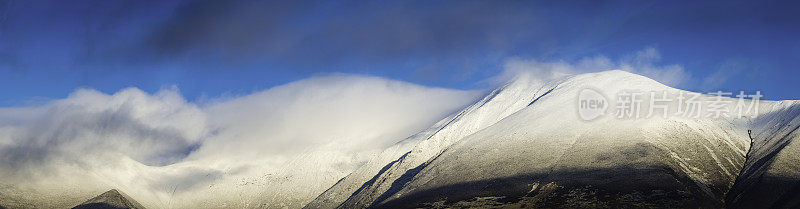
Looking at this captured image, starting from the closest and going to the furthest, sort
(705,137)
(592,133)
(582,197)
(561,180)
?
(582,197), (561,180), (705,137), (592,133)

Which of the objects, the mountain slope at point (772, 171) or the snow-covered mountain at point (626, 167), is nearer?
the mountain slope at point (772, 171)

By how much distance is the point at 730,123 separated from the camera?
18700 centimetres

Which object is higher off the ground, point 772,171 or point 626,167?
point 626,167

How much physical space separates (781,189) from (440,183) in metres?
88.0

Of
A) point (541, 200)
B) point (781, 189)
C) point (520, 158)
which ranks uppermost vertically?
point (520, 158)

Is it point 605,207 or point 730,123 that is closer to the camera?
point 605,207

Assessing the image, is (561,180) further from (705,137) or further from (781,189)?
(705,137)

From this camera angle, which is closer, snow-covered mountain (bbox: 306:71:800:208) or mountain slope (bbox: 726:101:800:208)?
mountain slope (bbox: 726:101:800:208)

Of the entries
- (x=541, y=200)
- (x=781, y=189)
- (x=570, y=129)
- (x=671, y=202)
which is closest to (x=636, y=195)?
(x=671, y=202)

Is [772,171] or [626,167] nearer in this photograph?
[772,171]

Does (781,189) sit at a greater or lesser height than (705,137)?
lesser

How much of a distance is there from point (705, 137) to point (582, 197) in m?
65.7

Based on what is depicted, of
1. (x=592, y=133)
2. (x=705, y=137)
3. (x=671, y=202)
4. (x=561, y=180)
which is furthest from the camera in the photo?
(x=592, y=133)

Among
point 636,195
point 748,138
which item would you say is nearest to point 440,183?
point 636,195
